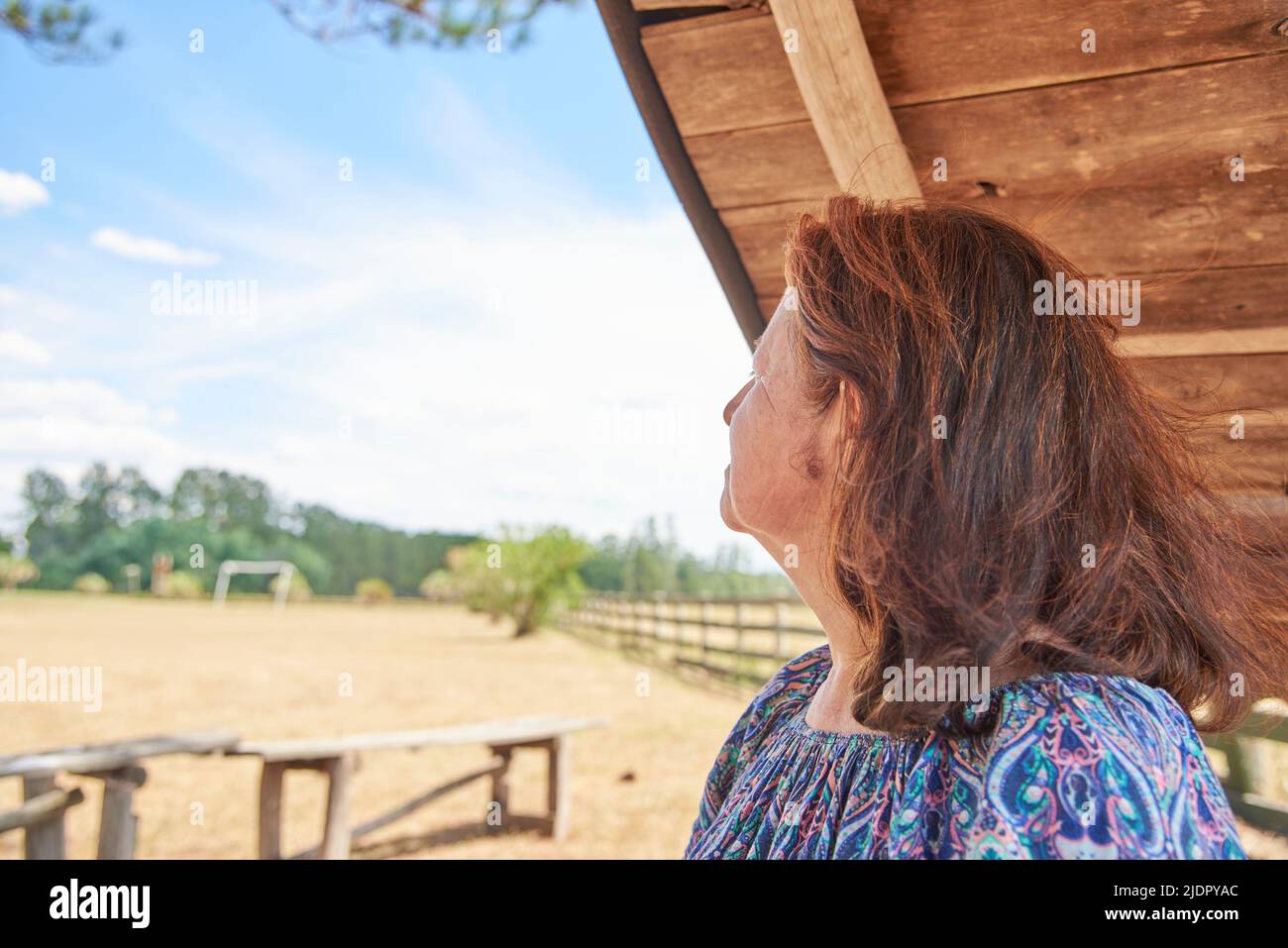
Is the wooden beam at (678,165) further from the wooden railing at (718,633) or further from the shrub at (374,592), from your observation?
the shrub at (374,592)

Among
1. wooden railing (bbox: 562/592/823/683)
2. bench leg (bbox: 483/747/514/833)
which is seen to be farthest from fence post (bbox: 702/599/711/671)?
bench leg (bbox: 483/747/514/833)

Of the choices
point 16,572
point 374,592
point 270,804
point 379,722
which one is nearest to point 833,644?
point 270,804

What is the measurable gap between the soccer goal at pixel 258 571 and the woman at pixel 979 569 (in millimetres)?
36488

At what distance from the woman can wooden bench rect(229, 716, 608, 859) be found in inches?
143

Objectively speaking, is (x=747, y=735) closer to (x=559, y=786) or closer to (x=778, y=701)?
(x=778, y=701)

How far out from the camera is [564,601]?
65.2 feet

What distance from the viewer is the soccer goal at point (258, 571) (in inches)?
1447

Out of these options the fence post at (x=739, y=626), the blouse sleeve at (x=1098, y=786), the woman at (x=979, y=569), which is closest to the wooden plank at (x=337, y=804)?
the woman at (x=979, y=569)

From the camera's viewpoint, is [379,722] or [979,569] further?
[379,722]

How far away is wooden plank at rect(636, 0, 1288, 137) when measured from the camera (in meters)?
1.25

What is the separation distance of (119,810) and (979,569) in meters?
3.98

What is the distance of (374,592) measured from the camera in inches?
1474
